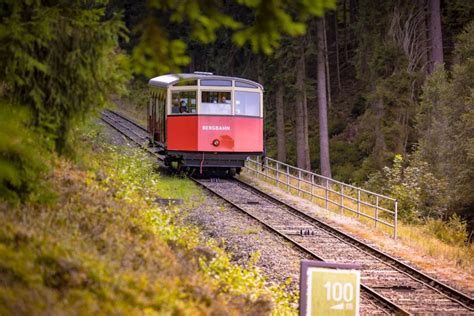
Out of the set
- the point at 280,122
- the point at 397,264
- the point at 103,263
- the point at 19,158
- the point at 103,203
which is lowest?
the point at 397,264

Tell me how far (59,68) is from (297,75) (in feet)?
98.5

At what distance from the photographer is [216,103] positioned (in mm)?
24547

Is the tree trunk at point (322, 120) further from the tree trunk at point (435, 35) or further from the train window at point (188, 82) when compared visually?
the train window at point (188, 82)

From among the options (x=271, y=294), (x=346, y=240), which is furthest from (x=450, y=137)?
(x=271, y=294)

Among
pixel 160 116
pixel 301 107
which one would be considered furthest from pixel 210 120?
pixel 301 107

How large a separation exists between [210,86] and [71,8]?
15.5 meters

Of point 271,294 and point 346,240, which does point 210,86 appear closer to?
point 346,240

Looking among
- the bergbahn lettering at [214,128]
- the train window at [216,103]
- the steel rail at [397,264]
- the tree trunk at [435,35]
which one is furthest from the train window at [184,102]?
the tree trunk at [435,35]

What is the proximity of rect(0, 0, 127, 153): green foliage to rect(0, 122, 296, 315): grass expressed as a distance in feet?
2.81

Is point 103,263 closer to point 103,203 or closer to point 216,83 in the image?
point 103,203

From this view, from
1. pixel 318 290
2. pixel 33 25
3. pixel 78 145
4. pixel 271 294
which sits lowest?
pixel 271 294

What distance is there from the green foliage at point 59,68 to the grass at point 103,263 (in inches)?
33.7

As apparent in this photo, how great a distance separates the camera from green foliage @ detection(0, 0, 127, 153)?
7.96 m

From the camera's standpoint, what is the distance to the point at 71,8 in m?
8.91
